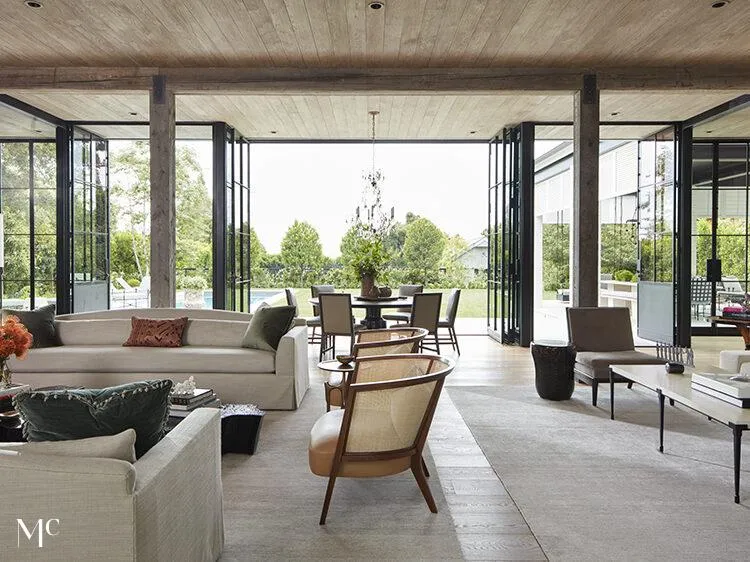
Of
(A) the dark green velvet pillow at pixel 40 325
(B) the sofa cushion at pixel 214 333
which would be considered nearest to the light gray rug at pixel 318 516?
(B) the sofa cushion at pixel 214 333

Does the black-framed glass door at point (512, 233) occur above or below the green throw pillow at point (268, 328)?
above

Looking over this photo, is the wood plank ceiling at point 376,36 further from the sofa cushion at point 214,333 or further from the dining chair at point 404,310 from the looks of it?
the dining chair at point 404,310

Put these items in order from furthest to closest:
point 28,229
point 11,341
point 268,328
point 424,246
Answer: point 424,246 → point 28,229 → point 268,328 → point 11,341

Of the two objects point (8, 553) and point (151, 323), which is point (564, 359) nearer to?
point (151, 323)

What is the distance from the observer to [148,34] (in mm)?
5254

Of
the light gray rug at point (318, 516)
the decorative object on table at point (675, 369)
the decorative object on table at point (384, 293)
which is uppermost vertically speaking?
the decorative object on table at point (384, 293)

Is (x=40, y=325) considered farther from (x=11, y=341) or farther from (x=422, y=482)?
(x=422, y=482)

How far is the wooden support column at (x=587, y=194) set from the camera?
628 cm

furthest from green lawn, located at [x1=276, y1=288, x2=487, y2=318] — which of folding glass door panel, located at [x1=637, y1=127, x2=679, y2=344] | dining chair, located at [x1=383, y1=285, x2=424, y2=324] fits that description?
folding glass door panel, located at [x1=637, y1=127, x2=679, y2=344]

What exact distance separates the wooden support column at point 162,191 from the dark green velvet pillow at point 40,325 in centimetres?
99

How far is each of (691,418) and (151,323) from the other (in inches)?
180

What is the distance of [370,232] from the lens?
29.7 ft

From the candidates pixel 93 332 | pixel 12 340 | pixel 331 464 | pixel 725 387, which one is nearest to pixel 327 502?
pixel 331 464

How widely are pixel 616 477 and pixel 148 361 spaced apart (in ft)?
11.9
